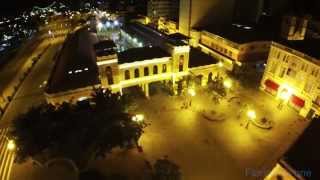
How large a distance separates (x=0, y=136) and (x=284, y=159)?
38229mm

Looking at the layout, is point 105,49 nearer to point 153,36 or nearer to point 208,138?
point 153,36

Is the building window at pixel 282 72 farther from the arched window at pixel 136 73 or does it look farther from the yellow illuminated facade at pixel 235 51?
the arched window at pixel 136 73

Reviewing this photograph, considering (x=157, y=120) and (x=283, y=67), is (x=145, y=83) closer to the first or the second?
(x=157, y=120)

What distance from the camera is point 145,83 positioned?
44.5 m

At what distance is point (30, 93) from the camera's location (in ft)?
159

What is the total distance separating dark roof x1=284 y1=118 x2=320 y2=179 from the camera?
61.9 ft

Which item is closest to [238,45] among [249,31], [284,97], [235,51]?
[235,51]

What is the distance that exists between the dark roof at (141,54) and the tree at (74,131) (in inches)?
603

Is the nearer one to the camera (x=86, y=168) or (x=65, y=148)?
(x=65, y=148)

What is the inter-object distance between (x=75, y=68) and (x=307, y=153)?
3925 centimetres

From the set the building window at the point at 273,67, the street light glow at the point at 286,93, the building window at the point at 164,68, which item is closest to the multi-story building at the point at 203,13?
the building window at the point at 164,68

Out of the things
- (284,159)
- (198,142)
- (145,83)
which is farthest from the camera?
(145,83)

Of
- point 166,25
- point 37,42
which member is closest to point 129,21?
point 166,25

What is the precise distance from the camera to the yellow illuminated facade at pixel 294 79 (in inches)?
1479
